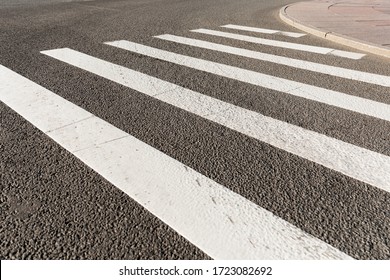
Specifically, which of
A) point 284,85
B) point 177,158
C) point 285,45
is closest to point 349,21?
point 285,45

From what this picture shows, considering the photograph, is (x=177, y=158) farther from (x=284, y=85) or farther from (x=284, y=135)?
(x=284, y=85)

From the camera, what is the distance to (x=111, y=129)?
3.38 metres

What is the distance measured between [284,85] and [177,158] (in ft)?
7.34

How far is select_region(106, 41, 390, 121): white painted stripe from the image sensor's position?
386cm

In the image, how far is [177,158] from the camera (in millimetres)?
Answer: 2930

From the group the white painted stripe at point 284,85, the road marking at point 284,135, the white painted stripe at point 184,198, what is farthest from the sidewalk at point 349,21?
the white painted stripe at point 184,198

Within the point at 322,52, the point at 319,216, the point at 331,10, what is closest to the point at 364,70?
the point at 322,52

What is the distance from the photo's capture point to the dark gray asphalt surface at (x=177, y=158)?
82.1 inches

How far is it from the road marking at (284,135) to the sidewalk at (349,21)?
355 cm

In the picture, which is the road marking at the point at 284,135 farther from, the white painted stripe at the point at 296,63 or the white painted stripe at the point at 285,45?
the white painted stripe at the point at 285,45

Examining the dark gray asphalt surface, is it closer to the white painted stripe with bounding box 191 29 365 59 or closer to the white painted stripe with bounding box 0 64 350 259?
the white painted stripe with bounding box 0 64 350 259

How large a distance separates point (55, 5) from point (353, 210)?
12333 mm

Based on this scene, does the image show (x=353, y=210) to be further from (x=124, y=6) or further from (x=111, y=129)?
(x=124, y=6)
